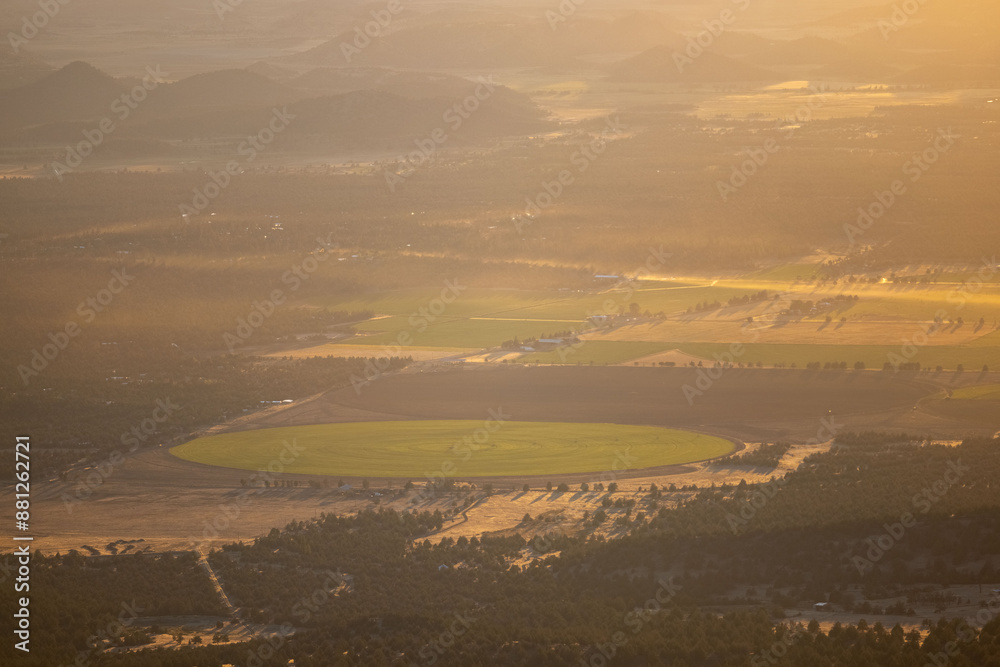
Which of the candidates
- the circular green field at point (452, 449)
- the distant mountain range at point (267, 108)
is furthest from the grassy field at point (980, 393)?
the distant mountain range at point (267, 108)

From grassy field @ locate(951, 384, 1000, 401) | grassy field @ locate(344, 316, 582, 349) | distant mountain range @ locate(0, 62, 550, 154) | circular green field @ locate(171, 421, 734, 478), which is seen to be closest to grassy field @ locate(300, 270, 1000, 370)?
grassy field @ locate(344, 316, 582, 349)

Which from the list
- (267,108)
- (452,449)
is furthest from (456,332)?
(267,108)

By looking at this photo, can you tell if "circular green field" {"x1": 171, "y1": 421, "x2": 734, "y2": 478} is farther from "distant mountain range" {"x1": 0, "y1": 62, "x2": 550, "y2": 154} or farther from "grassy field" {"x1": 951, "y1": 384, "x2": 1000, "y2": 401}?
"distant mountain range" {"x1": 0, "y1": 62, "x2": 550, "y2": 154}

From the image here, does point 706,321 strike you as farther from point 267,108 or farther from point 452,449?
point 267,108

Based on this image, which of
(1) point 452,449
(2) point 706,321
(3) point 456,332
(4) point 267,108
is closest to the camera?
(1) point 452,449

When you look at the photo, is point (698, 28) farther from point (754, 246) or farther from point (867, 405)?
point (867, 405)

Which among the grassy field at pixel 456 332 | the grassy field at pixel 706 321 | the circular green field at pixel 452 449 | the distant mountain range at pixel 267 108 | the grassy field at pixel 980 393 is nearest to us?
the circular green field at pixel 452 449

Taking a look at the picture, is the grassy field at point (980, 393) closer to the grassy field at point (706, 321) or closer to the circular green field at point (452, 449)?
the grassy field at point (706, 321)

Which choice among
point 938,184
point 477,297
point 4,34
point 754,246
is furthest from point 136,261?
point 4,34
